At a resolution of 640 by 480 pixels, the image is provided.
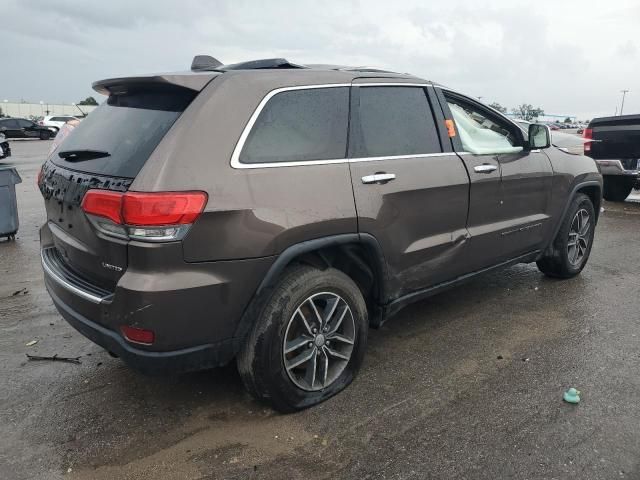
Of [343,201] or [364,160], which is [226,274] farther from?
[364,160]

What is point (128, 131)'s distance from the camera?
2861mm

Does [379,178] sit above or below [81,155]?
below

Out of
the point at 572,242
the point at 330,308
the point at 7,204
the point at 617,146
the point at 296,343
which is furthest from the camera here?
the point at 617,146

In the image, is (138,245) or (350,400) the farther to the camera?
(350,400)

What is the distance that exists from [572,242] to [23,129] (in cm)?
3492

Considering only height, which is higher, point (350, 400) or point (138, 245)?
point (138, 245)

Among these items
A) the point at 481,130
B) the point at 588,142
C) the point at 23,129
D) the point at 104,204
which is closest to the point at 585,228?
the point at 481,130

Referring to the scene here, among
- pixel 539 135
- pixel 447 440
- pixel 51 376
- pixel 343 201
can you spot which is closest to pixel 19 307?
pixel 51 376

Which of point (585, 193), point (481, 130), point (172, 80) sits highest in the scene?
point (172, 80)

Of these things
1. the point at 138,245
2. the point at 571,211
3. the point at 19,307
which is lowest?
the point at 19,307

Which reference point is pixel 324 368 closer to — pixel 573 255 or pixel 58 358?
pixel 58 358

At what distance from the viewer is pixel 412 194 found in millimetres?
3398

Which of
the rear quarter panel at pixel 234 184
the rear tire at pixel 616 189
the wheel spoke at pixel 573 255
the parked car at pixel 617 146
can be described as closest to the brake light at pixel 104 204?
the rear quarter panel at pixel 234 184

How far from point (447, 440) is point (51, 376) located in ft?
8.03
